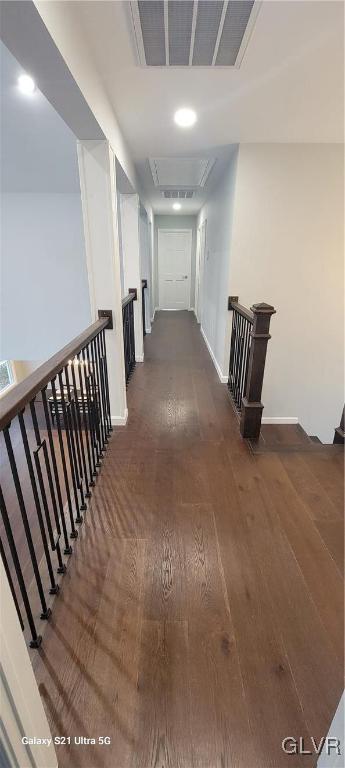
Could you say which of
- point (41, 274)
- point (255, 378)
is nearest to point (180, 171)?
point (41, 274)

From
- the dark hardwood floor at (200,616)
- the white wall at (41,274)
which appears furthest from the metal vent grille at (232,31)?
the white wall at (41,274)

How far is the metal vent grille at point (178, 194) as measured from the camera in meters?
4.65

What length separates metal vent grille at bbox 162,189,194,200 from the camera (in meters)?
4.65

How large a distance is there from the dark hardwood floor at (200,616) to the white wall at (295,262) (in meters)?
1.64

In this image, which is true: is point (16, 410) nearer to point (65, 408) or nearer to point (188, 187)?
point (65, 408)

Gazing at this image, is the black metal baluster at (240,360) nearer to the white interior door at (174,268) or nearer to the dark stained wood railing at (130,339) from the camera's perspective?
the dark stained wood railing at (130,339)

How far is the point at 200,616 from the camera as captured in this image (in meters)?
1.20

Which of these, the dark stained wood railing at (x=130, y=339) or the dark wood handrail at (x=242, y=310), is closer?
the dark wood handrail at (x=242, y=310)

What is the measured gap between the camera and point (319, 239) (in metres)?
3.11

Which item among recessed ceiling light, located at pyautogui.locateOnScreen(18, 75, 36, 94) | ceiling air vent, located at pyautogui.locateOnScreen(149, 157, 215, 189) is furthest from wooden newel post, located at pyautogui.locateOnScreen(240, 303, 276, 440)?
recessed ceiling light, located at pyautogui.locateOnScreen(18, 75, 36, 94)

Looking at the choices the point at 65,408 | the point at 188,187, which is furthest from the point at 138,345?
the point at 65,408

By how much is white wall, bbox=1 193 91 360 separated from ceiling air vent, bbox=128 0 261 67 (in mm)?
2555

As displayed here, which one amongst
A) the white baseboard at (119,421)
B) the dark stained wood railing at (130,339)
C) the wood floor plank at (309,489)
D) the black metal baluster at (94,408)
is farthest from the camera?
the dark stained wood railing at (130,339)

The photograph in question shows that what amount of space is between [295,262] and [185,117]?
1620mm
